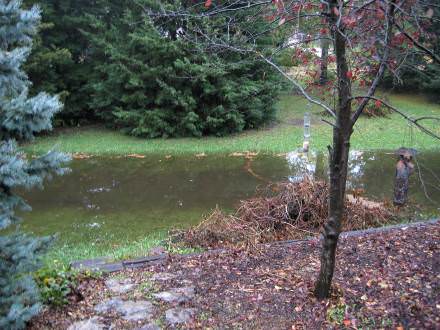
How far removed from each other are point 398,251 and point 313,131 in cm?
894

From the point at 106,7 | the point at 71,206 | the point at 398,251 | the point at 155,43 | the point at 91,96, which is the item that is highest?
the point at 106,7

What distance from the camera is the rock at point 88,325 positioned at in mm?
3181

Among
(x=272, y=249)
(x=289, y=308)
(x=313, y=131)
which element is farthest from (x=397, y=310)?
(x=313, y=131)

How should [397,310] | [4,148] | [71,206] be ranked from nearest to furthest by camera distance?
[4,148] → [397,310] → [71,206]

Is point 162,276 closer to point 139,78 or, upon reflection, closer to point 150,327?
point 150,327

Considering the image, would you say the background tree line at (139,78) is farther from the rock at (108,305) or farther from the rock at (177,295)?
the rock at (108,305)

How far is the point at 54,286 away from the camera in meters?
3.55

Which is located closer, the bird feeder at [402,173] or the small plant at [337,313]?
the small plant at [337,313]

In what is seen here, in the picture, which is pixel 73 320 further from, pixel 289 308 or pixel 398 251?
pixel 398 251

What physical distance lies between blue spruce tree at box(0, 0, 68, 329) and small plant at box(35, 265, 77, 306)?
15.4 inches

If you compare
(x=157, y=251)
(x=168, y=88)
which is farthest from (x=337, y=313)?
(x=168, y=88)

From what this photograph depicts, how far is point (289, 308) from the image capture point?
3400 millimetres

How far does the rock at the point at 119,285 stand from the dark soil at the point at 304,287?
0.07 metres

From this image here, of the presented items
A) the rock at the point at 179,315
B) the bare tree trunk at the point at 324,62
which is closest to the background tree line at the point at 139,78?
the bare tree trunk at the point at 324,62
